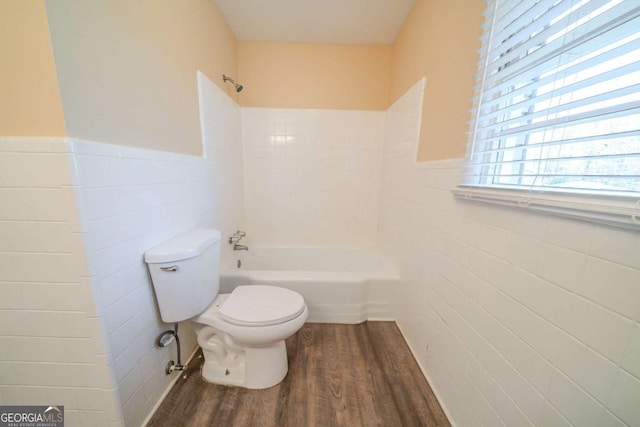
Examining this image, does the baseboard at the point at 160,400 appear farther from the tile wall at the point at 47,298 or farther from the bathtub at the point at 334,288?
the bathtub at the point at 334,288

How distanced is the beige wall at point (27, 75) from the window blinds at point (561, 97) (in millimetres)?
1444

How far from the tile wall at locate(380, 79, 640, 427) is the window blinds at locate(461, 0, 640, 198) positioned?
0.13m

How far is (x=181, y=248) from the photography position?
104 cm

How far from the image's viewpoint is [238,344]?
121 cm

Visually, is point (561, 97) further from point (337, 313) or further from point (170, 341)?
point (170, 341)

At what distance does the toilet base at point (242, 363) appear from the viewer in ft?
3.91

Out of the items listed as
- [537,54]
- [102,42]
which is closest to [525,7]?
[537,54]

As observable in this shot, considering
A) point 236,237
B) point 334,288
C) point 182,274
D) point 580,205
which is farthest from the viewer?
point 236,237

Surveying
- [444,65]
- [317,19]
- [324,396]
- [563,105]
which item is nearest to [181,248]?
[324,396]

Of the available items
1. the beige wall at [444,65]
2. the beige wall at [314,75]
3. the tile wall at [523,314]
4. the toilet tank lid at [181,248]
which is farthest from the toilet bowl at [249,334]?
the beige wall at [314,75]

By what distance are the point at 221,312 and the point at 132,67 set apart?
114cm

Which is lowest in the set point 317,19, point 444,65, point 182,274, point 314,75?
point 182,274

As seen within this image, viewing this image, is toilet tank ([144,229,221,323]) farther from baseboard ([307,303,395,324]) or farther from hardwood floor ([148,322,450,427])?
baseboard ([307,303,395,324])

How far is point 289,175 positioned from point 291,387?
1763 millimetres
